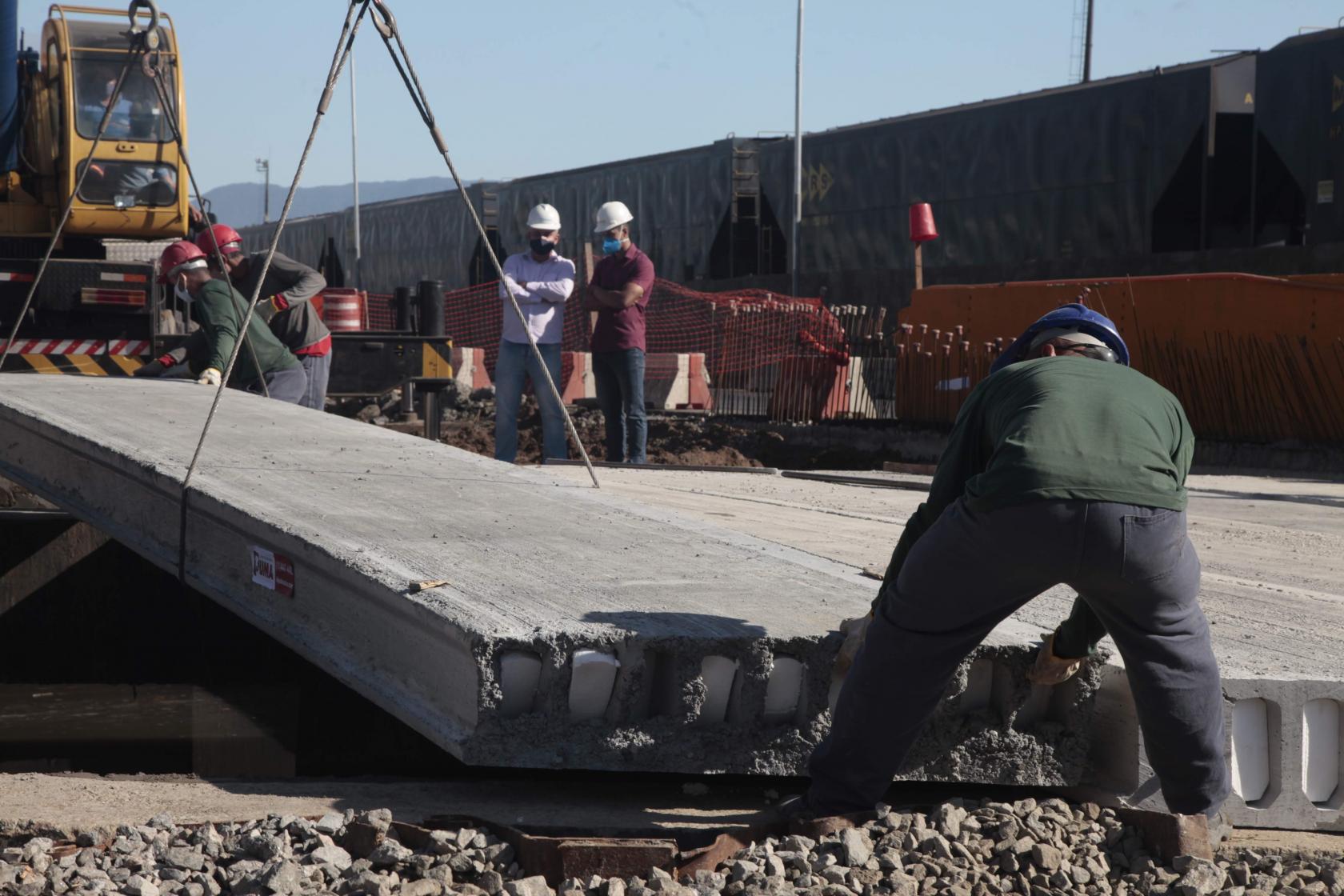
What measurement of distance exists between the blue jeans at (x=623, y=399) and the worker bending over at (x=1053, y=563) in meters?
6.59

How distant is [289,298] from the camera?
355 inches

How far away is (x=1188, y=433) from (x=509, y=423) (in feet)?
22.2

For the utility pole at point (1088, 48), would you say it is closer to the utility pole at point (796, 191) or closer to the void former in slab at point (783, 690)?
the utility pole at point (796, 191)

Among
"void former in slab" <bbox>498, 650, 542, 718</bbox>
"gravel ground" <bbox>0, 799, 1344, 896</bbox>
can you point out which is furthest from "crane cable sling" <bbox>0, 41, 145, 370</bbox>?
"void former in slab" <bbox>498, 650, 542, 718</bbox>

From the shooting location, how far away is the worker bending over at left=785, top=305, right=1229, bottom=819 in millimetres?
3236

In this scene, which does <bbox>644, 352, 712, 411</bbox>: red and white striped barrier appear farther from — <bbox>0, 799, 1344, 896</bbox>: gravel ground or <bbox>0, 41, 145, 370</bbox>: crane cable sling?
<bbox>0, 799, 1344, 896</bbox>: gravel ground

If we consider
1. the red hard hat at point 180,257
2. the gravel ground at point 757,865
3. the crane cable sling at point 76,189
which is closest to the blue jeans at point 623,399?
the red hard hat at point 180,257

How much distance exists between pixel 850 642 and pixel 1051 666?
1.71ft

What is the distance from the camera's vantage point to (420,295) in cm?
1363

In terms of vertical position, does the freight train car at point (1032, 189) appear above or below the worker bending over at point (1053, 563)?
above

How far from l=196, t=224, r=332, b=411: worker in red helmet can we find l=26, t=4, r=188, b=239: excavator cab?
14.2 feet

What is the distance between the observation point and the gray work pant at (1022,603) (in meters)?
3.23

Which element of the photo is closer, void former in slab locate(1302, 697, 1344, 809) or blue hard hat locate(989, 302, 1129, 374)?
blue hard hat locate(989, 302, 1129, 374)

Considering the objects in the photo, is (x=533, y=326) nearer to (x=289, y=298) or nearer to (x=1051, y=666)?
(x=289, y=298)
